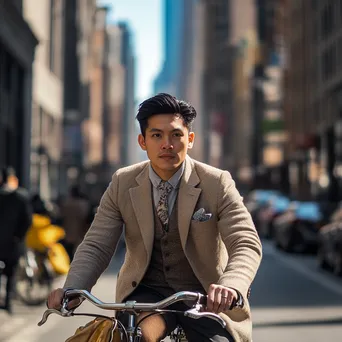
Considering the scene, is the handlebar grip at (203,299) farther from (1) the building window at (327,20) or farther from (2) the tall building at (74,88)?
(2) the tall building at (74,88)

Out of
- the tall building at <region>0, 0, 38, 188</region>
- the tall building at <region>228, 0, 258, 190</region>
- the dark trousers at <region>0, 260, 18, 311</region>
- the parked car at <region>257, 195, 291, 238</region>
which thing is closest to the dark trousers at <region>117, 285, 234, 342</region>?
the dark trousers at <region>0, 260, 18, 311</region>

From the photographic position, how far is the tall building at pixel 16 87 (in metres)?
38.1

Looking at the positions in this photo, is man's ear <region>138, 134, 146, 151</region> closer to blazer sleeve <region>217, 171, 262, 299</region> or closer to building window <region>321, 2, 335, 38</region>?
blazer sleeve <region>217, 171, 262, 299</region>

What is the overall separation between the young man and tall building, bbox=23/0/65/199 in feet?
142

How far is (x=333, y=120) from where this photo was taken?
69.1m

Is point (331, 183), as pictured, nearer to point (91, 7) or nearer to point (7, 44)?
point (7, 44)

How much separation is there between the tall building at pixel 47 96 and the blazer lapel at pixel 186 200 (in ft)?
142

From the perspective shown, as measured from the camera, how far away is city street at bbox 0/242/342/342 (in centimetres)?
1198

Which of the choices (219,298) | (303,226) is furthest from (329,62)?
(219,298)

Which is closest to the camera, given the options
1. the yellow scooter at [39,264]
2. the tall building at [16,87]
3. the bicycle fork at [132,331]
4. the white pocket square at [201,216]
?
the bicycle fork at [132,331]

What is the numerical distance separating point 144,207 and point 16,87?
38038 mm

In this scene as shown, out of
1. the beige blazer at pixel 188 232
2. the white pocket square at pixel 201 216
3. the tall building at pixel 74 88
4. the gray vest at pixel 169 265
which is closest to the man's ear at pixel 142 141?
the beige blazer at pixel 188 232

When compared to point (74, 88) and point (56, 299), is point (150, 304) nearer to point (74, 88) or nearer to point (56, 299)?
point (56, 299)

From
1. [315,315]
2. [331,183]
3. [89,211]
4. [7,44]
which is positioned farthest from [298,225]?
[331,183]
